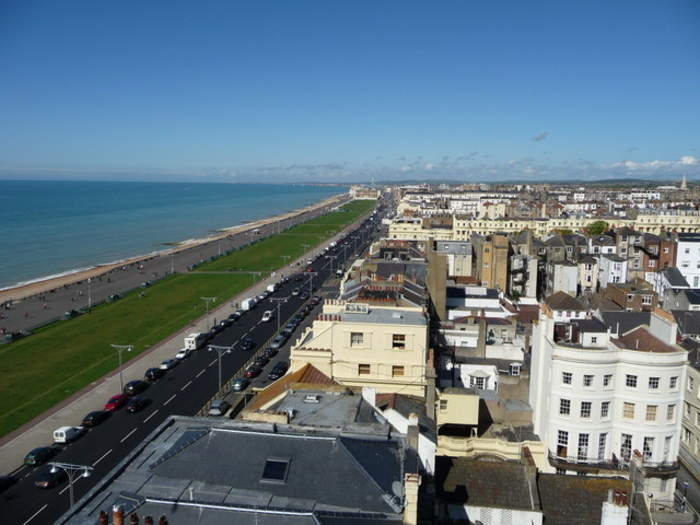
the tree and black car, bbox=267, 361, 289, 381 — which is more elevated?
the tree

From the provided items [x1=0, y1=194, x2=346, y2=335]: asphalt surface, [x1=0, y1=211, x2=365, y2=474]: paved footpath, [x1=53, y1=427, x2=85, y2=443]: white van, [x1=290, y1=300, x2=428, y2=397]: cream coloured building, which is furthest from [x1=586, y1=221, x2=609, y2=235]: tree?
[x1=53, y1=427, x2=85, y2=443]: white van

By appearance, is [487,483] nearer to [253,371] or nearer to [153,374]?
[253,371]

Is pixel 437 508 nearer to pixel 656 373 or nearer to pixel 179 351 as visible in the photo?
pixel 656 373

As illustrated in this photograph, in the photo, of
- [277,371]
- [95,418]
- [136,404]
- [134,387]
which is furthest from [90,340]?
[95,418]

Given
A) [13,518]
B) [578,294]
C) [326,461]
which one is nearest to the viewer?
[326,461]

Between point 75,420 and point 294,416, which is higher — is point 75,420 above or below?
below

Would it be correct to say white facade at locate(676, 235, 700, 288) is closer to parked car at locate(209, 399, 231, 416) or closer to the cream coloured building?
the cream coloured building

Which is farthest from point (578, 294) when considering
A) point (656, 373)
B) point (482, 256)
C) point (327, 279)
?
point (656, 373)
